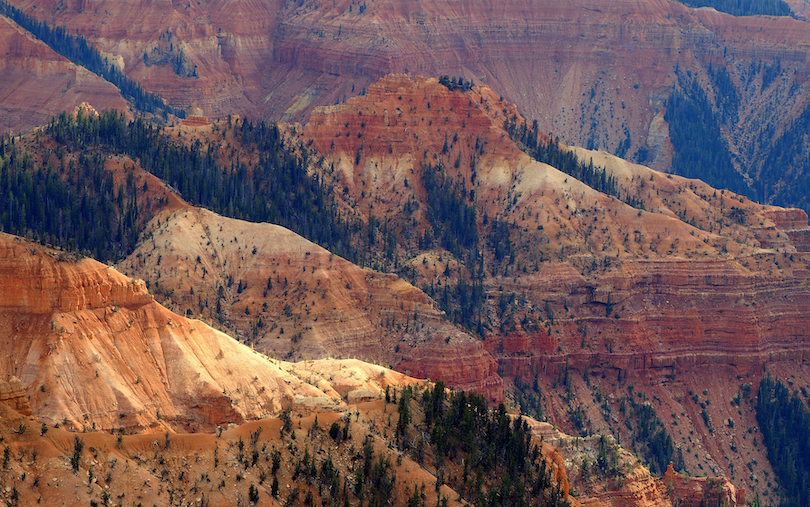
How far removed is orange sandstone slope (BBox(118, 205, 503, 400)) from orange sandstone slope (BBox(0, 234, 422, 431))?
3499cm

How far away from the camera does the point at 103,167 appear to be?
185375 millimetres

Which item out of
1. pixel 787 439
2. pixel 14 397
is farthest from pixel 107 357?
pixel 787 439

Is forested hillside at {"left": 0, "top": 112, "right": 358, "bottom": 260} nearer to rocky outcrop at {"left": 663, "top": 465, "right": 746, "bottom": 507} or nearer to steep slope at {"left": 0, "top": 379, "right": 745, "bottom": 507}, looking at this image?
rocky outcrop at {"left": 663, "top": 465, "right": 746, "bottom": 507}

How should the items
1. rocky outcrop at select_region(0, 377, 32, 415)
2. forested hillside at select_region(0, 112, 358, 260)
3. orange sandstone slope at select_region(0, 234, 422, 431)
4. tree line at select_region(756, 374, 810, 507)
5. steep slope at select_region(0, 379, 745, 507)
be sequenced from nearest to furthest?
steep slope at select_region(0, 379, 745, 507)
rocky outcrop at select_region(0, 377, 32, 415)
orange sandstone slope at select_region(0, 234, 422, 431)
forested hillside at select_region(0, 112, 358, 260)
tree line at select_region(756, 374, 810, 507)

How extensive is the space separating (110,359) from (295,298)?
5434 cm

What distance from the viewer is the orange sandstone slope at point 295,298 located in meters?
170

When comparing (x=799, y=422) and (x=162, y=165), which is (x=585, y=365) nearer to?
(x=799, y=422)

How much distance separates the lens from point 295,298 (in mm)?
176250

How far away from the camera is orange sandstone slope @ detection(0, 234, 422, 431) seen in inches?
4673

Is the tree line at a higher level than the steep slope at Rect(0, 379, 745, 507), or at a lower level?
lower

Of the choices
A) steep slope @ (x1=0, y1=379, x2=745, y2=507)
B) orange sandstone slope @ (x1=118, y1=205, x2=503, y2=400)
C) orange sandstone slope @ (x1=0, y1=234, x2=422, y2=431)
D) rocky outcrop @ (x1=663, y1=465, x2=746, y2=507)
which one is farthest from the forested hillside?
steep slope @ (x1=0, y1=379, x2=745, y2=507)

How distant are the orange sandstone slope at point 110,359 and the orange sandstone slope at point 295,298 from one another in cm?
3499

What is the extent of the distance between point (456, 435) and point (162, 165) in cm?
7631

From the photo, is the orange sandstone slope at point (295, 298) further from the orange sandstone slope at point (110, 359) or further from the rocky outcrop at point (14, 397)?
the rocky outcrop at point (14, 397)
